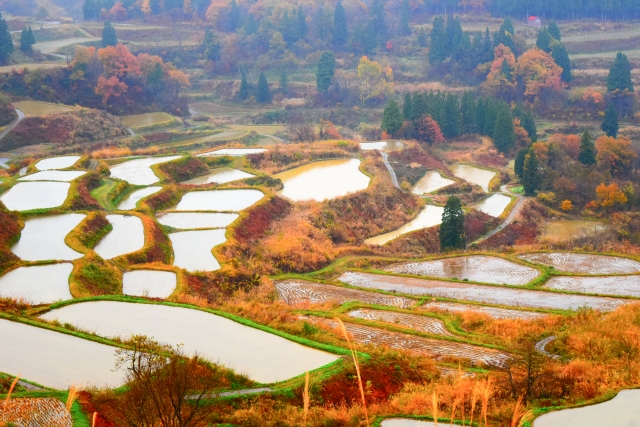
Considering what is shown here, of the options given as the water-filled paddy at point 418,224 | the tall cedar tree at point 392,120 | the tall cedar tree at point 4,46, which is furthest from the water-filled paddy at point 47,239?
the tall cedar tree at point 4,46

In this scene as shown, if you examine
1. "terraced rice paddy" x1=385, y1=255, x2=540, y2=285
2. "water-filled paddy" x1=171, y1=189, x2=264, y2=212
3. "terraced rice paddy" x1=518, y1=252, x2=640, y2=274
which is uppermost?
"water-filled paddy" x1=171, y1=189, x2=264, y2=212

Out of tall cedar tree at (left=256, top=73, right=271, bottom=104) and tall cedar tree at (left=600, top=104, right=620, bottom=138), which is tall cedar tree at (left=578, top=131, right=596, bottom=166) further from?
tall cedar tree at (left=256, top=73, right=271, bottom=104)

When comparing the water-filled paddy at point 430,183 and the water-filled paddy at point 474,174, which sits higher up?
the water-filled paddy at point 430,183

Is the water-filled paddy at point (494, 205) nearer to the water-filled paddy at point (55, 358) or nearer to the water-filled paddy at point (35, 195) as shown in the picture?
the water-filled paddy at point (35, 195)

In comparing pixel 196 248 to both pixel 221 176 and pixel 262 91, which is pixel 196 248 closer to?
pixel 221 176

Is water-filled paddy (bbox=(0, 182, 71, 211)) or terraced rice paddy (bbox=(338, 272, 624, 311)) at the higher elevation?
water-filled paddy (bbox=(0, 182, 71, 211))

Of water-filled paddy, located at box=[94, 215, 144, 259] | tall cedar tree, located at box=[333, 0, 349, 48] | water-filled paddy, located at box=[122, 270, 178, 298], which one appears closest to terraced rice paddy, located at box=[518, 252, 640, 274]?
water-filled paddy, located at box=[122, 270, 178, 298]

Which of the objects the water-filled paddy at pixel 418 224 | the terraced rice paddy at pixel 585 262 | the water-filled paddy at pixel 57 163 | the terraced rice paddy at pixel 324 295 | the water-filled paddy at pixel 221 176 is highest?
the water-filled paddy at pixel 57 163
